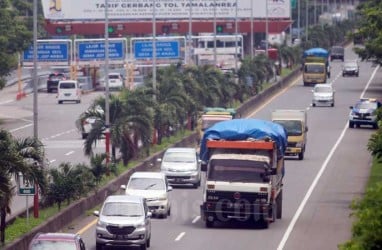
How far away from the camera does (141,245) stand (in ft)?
112

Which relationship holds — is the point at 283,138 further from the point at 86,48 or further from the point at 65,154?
the point at 86,48

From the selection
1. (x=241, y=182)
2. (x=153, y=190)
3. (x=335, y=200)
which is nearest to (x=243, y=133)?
(x=241, y=182)

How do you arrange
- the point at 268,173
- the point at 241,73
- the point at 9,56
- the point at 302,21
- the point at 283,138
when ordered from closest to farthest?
the point at 268,173 < the point at 283,138 < the point at 9,56 < the point at 241,73 < the point at 302,21

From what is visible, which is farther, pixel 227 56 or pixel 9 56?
pixel 227 56

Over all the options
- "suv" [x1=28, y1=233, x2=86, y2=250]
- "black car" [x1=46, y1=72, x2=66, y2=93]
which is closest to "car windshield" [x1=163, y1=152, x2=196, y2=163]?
"suv" [x1=28, y1=233, x2=86, y2=250]

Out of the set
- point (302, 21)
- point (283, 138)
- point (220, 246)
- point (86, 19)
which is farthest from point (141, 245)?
point (302, 21)

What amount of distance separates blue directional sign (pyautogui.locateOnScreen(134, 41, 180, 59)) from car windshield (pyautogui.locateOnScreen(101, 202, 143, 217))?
5767 cm

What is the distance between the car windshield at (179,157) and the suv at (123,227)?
49.5ft

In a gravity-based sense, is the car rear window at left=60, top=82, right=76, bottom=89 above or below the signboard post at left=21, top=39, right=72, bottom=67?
below

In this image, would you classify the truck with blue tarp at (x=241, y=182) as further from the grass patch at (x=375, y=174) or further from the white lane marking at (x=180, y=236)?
the grass patch at (x=375, y=174)

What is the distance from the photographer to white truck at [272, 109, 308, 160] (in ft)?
192

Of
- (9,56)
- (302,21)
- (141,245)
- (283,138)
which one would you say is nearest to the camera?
(141,245)

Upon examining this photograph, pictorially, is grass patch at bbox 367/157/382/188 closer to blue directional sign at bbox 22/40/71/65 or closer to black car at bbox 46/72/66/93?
blue directional sign at bbox 22/40/71/65

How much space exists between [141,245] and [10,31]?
48.1m
